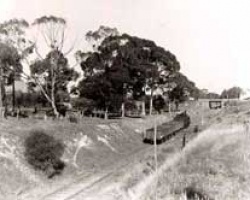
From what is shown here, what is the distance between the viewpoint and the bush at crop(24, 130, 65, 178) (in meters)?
34.2

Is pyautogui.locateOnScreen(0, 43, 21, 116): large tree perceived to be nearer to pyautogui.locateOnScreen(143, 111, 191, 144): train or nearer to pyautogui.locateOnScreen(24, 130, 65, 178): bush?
pyautogui.locateOnScreen(24, 130, 65, 178): bush

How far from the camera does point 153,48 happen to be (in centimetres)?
8281

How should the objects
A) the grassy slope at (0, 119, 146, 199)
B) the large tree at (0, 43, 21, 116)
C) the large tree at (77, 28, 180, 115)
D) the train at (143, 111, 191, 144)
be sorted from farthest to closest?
the large tree at (77, 28, 180, 115) → the train at (143, 111, 191, 144) → the large tree at (0, 43, 21, 116) → the grassy slope at (0, 119, 146, 199)

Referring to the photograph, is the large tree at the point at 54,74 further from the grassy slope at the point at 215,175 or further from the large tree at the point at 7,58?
the grassy slope at the point at 215,175

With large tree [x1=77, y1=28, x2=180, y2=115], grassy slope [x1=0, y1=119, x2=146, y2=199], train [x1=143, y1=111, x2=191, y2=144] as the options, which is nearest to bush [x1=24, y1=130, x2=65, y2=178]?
grassy slope [x1=0, y1=119, x2=146, y2=199]

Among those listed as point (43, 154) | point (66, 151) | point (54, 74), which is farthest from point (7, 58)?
point (43, 154)

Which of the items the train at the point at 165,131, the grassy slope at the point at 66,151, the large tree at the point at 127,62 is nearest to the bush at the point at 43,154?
the grassy slope at the point at 66,151

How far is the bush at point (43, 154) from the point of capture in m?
34.2

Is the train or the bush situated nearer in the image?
the bush

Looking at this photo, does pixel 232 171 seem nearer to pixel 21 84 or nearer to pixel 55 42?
pixel 55 42

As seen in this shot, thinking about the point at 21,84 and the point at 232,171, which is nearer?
the point at 232,171

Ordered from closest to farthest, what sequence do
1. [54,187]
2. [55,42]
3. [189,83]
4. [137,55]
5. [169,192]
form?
1. [169,192]
2. [54,187]
3. [55,42]
4. [137,55]
5. [189,83]

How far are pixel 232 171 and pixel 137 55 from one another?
52333mm

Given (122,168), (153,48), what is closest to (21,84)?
(153,48)
